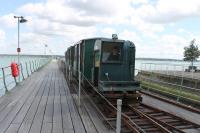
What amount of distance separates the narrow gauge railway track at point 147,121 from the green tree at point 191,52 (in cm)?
4859

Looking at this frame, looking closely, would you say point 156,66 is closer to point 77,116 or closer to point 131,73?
point 131,73

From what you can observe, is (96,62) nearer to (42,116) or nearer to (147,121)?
(42,116)

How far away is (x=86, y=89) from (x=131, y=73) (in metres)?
3.43

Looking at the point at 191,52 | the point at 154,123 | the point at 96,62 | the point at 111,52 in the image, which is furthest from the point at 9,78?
the point at 191,52

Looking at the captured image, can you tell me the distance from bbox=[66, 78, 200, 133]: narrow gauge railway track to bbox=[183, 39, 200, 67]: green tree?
48.6m

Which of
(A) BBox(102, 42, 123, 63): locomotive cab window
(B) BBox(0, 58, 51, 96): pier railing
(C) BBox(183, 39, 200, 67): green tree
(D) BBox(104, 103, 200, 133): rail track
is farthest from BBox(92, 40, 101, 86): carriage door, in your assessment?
(C) BBox(183, 39, 200, 67): green tree

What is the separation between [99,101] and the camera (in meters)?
12.5

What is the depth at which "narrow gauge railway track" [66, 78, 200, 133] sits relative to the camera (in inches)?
345

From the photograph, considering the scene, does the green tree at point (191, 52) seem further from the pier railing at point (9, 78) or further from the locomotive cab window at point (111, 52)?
the locomotive cab window at point (111, 52)

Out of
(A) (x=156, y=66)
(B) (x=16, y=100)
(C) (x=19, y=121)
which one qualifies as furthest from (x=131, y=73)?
(A) (x=156, y=66)

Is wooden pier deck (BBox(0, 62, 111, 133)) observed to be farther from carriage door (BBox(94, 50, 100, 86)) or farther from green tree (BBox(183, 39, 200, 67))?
green tree (BBox(183, 39, 200, 67))

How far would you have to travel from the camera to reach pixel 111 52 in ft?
43.4

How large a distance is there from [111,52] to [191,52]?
159ft

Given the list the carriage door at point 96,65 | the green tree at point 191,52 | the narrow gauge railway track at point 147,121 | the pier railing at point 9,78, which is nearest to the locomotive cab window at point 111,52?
the carriage door at point 96,65
